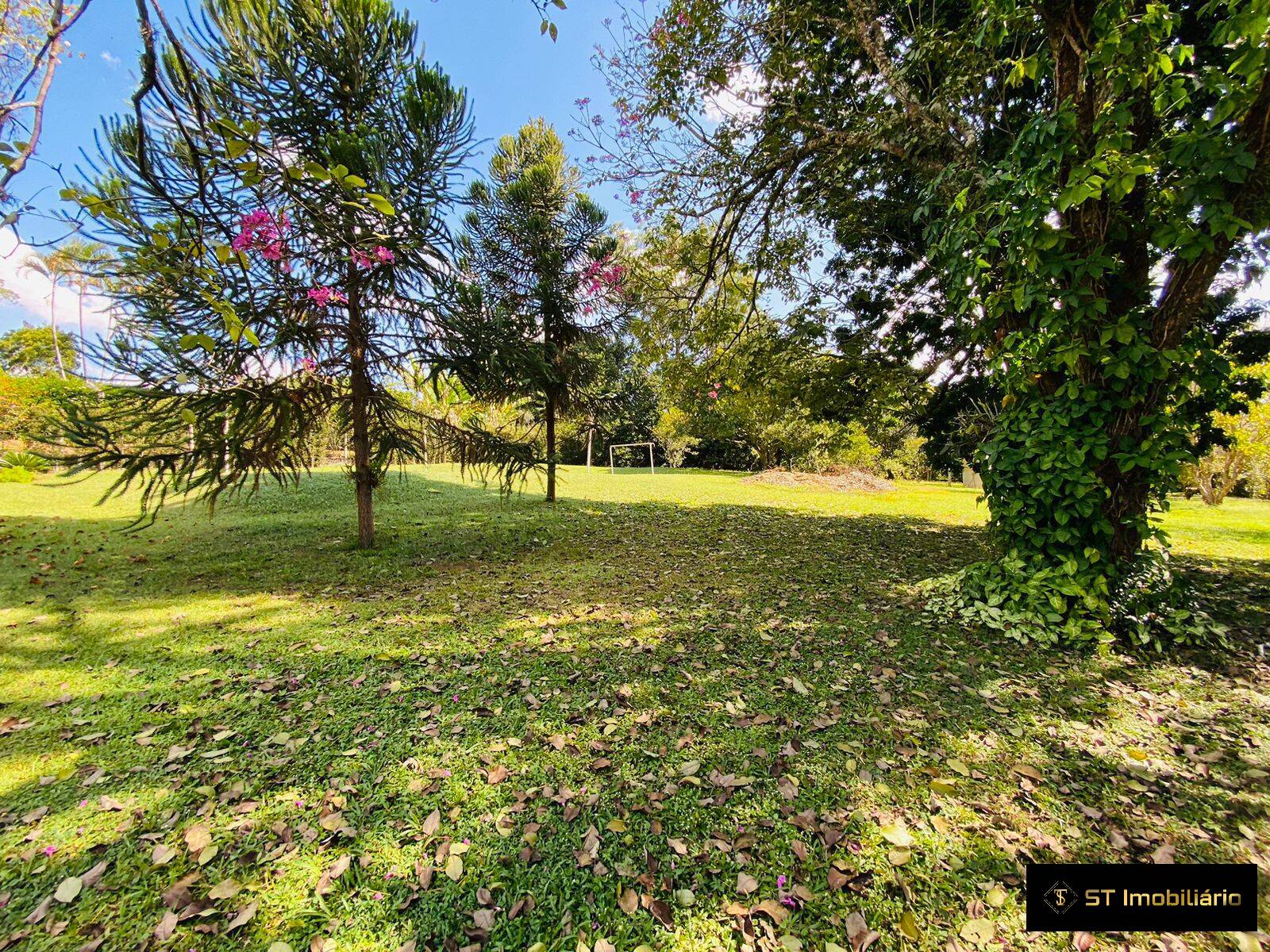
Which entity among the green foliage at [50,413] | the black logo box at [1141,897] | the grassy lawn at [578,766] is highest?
the green foliage at [50,413]

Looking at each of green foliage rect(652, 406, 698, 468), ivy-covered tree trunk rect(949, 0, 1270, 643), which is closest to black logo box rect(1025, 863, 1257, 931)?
ivy-covered tree trunk rect(949, 0, 1270, 643)

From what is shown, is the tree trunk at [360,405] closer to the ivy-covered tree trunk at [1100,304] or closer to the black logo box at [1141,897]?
the ivy-covered tree trunk at [1100,304]

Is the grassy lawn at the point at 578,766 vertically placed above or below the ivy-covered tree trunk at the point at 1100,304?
below

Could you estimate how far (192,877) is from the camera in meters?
1.82

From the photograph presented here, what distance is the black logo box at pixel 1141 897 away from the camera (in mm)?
1704

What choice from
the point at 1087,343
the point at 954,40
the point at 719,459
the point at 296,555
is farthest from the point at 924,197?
the point at 719,459

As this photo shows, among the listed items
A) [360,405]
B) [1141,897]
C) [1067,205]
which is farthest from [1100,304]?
[360,405]

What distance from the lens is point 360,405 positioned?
6.29 m

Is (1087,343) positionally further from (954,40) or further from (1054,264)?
(954,40)

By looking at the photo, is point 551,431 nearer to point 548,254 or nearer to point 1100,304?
point 548,254

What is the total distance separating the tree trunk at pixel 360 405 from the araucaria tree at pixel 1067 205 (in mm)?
4815

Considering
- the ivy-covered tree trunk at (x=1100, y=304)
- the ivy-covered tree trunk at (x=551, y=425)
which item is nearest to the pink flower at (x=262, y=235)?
the ivy-covered tree trunk at (x=551, y=425)

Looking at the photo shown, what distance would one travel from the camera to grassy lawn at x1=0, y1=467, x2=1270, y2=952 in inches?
68.4

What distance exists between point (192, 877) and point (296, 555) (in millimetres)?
5605
